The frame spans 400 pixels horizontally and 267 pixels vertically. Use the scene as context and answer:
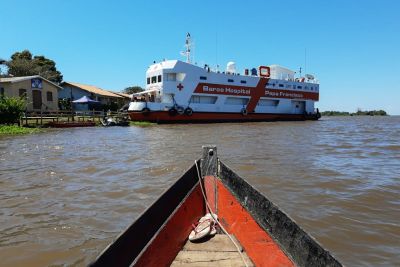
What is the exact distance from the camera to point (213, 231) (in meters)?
3.18

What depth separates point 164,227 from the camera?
8.36ft

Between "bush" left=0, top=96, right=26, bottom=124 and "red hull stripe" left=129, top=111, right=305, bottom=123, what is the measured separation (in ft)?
33.9

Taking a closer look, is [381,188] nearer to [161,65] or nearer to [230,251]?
[230,251]

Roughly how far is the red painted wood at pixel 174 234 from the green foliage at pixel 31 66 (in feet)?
128

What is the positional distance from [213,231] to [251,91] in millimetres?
32991

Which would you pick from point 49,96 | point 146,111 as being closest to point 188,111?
point 146,111

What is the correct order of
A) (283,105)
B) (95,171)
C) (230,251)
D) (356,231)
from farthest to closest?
(283,105) → (95,171) → (356,231) → (230,251)

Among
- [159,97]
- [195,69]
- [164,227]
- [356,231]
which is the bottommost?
[356,231]

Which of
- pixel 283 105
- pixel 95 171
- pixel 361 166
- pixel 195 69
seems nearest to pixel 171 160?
pixel 95 171

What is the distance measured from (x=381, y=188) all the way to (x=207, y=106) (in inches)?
1049

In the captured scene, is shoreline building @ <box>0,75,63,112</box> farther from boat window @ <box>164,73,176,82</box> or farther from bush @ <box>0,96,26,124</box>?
boat window @ <box>164,73,176,82</box>

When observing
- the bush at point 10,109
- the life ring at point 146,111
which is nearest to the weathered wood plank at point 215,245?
the bush at point 10,109

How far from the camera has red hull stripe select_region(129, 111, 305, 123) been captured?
2959 centimetres

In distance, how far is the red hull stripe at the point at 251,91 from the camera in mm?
32213
